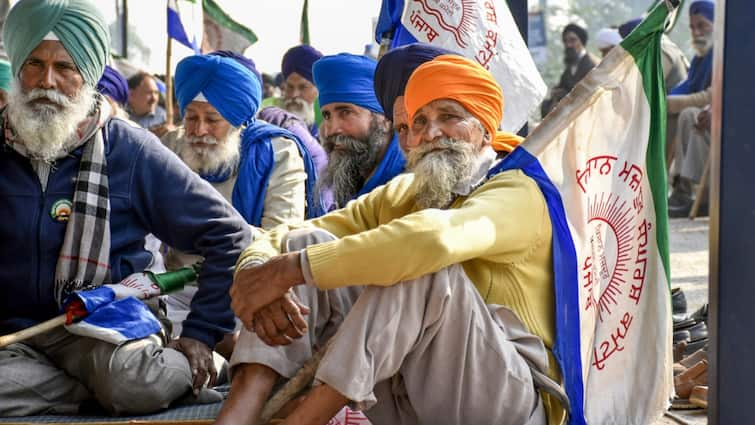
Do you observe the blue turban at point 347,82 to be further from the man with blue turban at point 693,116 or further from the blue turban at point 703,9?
the blue turban at point 703,9

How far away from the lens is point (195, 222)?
4.41 metres

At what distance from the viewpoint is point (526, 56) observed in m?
5.98

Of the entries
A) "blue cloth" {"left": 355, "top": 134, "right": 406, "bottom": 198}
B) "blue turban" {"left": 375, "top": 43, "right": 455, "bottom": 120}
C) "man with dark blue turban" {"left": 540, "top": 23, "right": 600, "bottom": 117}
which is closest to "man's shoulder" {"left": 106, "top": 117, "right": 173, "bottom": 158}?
"blue turban" {"left": 375, "top": 43, "right": 455, "bottom": 120}

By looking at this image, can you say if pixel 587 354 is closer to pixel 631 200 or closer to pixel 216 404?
pixel 631 200

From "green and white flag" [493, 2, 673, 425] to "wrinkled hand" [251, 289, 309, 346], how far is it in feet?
2.65

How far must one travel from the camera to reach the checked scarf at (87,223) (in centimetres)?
433

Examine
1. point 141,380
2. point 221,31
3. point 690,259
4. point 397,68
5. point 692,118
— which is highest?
point 221,31

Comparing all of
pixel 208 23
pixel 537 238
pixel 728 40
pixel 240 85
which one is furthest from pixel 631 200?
pixel 208 23

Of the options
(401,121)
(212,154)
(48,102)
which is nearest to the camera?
(48,102)

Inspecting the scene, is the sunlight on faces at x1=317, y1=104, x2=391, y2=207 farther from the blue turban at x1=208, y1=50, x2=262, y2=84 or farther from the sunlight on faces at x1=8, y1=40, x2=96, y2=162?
the sunlight on faces at x1=8, y1=40, x2=96, y2=162

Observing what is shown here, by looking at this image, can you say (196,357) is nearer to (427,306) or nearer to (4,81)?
(427,306)

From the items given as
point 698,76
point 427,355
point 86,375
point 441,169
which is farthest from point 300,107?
point 427,355

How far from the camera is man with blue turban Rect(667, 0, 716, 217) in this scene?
1230 cm

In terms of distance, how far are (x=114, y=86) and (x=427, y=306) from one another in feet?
16.8
